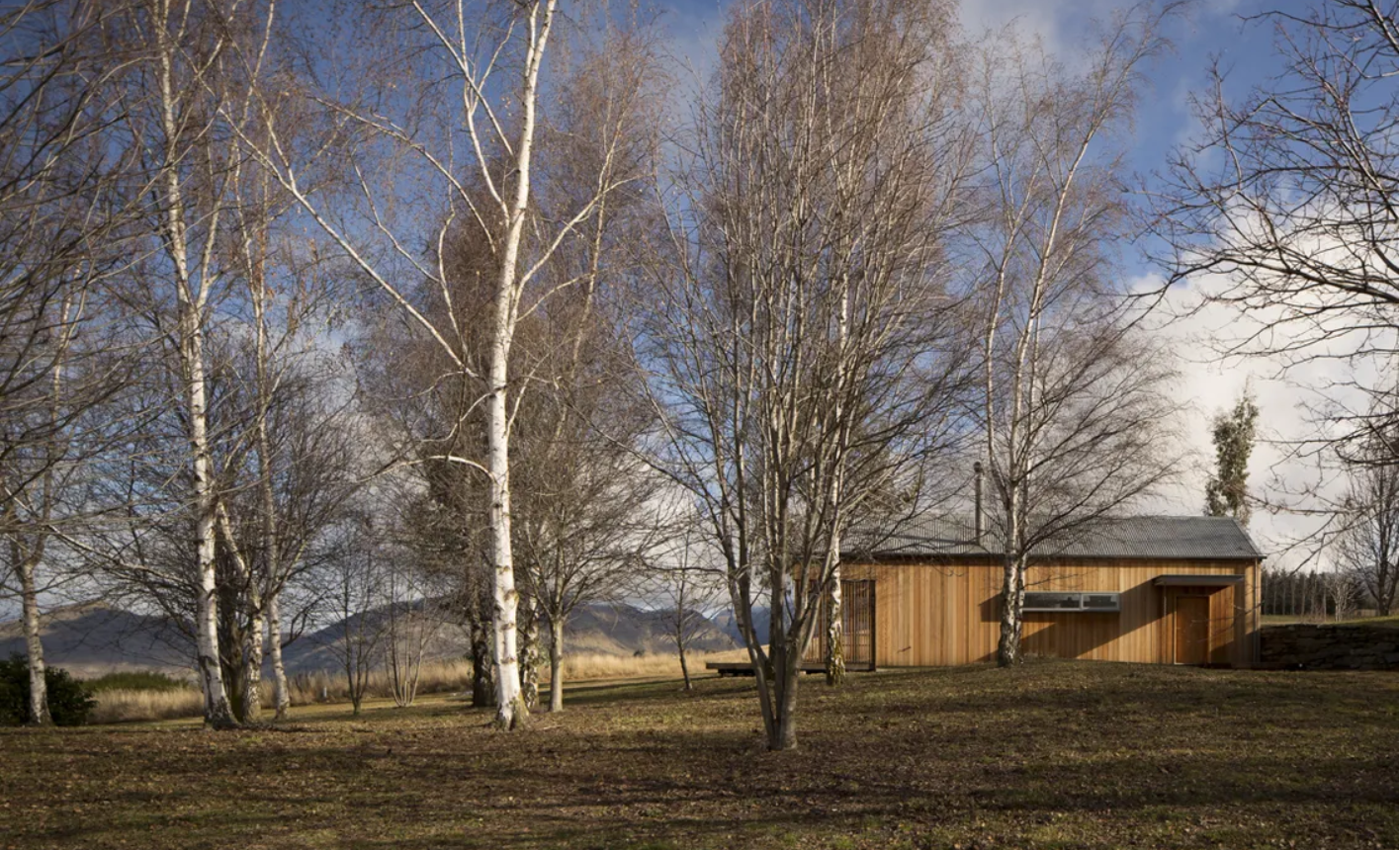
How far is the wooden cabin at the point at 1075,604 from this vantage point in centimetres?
2194

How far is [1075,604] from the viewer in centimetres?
2202

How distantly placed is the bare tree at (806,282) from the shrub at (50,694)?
1305 centimetres

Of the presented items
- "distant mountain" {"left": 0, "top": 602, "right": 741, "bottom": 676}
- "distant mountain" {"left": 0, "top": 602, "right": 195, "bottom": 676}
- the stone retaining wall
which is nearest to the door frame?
the stone retaining wall

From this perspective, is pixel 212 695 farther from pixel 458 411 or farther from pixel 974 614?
pixel 974 614

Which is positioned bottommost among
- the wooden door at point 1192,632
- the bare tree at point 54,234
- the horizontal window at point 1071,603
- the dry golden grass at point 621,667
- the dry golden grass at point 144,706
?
the dry golden grass at point 621,667

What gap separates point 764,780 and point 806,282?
370cm

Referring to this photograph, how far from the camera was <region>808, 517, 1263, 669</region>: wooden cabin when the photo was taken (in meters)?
21.9

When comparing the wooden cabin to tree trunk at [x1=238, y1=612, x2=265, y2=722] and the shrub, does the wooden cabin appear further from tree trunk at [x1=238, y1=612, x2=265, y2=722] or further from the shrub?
the shrub

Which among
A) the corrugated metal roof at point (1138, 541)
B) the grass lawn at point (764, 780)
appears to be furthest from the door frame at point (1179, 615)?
the grass lawn at point (764, 780)

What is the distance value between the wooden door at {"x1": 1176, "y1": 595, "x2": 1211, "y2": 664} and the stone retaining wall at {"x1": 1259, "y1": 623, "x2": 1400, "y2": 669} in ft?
3.28

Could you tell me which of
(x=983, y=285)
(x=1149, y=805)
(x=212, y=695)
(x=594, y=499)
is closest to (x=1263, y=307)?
(x=983, y=285)

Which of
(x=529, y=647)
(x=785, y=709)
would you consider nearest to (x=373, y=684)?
(x=529, y=647)

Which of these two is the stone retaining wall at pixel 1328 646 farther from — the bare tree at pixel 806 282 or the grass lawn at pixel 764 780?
the bare tree at pixel 806 282

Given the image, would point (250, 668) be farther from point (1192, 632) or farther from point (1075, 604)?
point (1192, 632)
